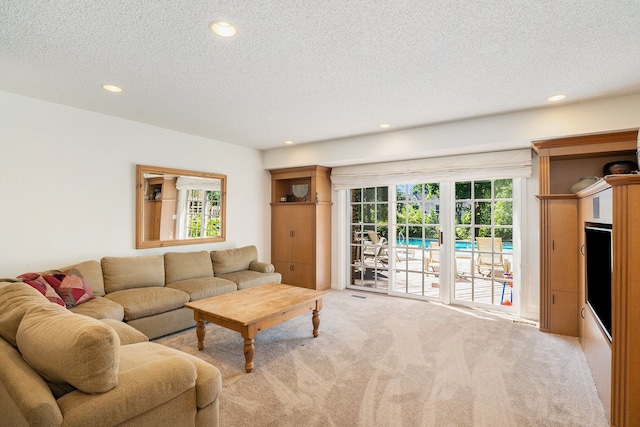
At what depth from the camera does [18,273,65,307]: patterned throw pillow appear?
8.25 ft

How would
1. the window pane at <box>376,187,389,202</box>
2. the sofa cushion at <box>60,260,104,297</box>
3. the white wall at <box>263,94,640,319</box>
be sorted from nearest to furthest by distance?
1. the white wall at <box>263,94,640,319</box>
2. the sofa cushion at <box>60,260,104,297</box>
3. the window pane at <box>376,187,389,202</box>

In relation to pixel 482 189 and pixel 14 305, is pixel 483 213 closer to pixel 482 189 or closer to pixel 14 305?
pixel 482 189

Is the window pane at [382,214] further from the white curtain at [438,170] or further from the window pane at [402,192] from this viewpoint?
the white curtain at [438,170]

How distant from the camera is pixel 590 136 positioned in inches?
125

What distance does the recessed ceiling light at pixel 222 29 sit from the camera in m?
1.86

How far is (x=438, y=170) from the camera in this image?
441 centimetres

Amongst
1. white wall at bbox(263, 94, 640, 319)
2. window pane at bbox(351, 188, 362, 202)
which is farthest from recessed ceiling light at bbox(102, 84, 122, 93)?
window pane at bbox(351, 188, 362, 202)

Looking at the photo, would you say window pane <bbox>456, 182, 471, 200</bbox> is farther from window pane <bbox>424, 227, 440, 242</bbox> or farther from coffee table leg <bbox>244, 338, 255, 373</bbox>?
coffee table leg <bbox>244, 338, 255, 373</bbox>

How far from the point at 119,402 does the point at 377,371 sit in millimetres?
1887

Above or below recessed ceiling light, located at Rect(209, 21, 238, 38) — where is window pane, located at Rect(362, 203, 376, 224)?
below

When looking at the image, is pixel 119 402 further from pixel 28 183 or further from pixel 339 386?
pixel 28 183

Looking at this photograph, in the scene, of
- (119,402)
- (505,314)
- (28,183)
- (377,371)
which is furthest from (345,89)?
(505,314)

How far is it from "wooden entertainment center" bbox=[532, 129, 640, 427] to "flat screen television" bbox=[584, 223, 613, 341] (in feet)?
0.28

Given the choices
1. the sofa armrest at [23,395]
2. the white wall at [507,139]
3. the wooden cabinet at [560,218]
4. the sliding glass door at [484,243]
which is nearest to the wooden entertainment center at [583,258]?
the wooden cabinet at [560,218]
